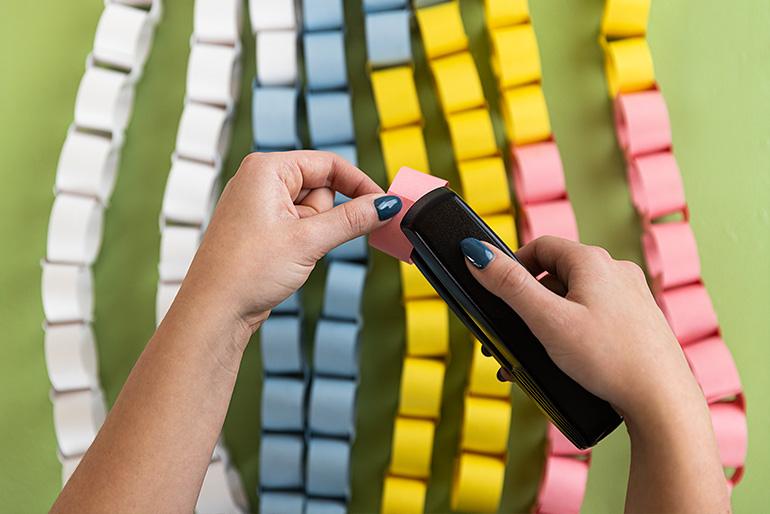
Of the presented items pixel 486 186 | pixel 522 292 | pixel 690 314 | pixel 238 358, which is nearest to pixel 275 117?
pixel 486 186

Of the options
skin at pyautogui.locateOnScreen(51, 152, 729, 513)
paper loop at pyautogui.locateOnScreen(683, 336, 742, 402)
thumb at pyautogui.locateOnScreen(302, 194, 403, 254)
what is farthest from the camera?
paper loop at pyautogui.locateOnScreen(683, 336, 742, 402)

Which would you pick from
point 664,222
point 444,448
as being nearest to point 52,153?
point 444,448

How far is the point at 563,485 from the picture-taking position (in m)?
1.32

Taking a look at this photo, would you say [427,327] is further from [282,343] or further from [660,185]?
[660,185]

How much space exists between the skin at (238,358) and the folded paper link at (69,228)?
0.70 metres

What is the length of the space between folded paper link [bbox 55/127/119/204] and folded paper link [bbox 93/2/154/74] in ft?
0.60

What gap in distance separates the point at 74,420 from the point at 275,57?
90 cm

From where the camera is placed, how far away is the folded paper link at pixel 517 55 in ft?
4.32

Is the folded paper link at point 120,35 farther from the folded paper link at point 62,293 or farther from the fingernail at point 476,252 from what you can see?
the fingernail at point 476,252

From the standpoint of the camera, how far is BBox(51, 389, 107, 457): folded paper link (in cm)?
143

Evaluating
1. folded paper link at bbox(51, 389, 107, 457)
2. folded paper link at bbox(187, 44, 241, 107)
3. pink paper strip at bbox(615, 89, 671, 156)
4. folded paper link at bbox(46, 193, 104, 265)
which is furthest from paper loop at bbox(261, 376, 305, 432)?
pink paper strip at bbox(615, 89, 671, 156)

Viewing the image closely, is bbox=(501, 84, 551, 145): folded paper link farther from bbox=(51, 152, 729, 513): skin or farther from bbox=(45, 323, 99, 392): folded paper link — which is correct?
bbox=(45, 323, 99, 392): folded paper link

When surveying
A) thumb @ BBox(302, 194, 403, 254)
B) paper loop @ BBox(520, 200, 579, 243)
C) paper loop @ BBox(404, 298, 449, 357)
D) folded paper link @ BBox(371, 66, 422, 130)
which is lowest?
paper loop @ BBox(404, 298, 449, 357)

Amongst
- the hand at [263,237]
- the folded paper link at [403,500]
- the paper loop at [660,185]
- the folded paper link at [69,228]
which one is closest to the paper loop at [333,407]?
the folded paper link at [403,500]
